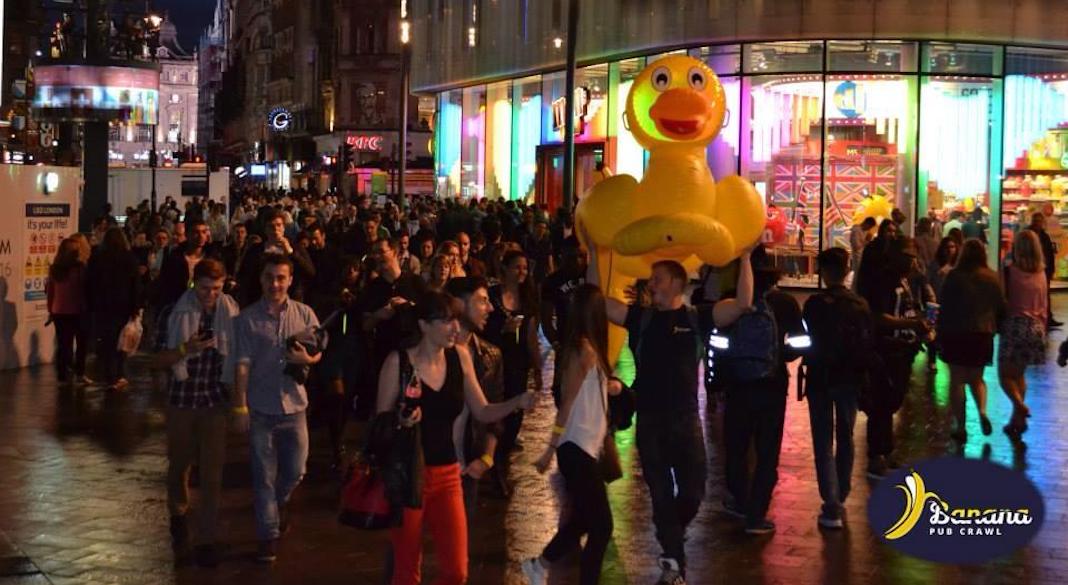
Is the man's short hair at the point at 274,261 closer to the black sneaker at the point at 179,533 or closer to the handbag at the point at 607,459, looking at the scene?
the black sneaker at the point at 179,533

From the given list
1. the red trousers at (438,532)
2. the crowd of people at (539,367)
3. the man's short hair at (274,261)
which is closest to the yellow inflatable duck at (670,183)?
the crowd of people at (539,367)

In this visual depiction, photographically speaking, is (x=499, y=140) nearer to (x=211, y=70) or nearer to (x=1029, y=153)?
(x=1029, y=153)

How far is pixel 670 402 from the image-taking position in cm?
789

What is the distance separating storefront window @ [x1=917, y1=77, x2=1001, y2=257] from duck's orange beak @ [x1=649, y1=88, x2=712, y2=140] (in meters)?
18.0

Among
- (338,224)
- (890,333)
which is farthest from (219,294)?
(338,224)

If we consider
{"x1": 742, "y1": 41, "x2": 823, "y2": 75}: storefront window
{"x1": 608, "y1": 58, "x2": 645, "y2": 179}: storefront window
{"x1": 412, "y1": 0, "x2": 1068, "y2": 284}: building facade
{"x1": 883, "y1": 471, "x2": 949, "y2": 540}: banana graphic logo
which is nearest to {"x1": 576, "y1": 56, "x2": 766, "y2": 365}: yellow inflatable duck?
{"x1": 883, "y1": 471, "x2": 949, "y2": 540}: banana graphic logo

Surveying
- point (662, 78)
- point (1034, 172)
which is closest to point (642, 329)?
point (662, 78)

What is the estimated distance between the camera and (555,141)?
3819 centimetres

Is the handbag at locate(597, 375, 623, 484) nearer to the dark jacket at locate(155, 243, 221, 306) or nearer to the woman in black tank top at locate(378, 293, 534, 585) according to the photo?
the woman in black tank top at locate(378, 293, 534, 585)

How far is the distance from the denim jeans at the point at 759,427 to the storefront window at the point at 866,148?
21348mm

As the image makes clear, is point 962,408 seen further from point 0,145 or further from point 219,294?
point 0,145

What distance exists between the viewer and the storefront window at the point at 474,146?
144 feet

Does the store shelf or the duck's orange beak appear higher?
the store shelf

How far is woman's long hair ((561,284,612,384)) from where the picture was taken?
729 cm
